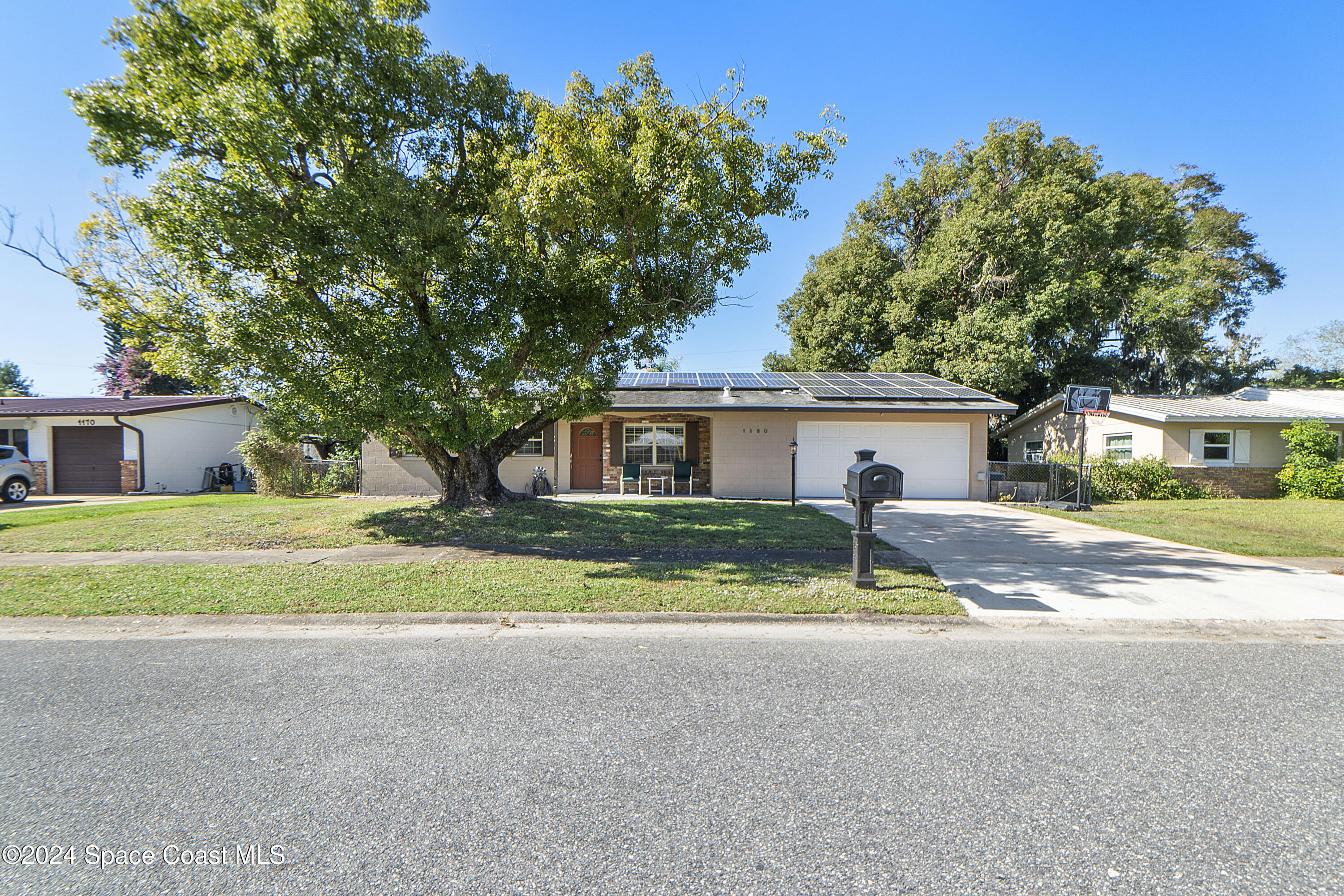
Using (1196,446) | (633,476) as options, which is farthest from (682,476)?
(1196,446)

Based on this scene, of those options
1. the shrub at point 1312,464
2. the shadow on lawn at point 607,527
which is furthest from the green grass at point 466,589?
the shrub at point 1312,464

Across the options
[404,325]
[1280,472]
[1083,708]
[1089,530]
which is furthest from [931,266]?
[1083,708]

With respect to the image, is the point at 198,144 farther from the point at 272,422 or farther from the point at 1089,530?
the point at 1089,530

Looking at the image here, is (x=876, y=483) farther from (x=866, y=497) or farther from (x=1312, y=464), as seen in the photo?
(x=1312, y=464)

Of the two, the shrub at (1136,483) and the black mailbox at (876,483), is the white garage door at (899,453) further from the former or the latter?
the black mailbox at (876,483)

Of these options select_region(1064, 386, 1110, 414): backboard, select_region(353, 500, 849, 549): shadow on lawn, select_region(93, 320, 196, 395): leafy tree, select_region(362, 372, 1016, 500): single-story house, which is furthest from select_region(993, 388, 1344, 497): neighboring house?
select_region(93, 320, 196, 395): leafy tree

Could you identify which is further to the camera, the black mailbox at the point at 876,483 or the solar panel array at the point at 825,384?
the solar panel array at the point at 825,384

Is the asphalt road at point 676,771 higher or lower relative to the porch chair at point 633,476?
lower

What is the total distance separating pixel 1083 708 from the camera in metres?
3.59

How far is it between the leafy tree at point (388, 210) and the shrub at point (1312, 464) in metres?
18.8

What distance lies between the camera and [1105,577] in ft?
22.8

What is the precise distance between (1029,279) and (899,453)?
1203 cm

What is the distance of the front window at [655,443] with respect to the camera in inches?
647

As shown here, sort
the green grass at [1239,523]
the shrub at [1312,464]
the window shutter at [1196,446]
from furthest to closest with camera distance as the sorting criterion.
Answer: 1. the window shutter at [1196,446]
2. the shrub at [1312,464]
3. the green grass at [1239,523]
